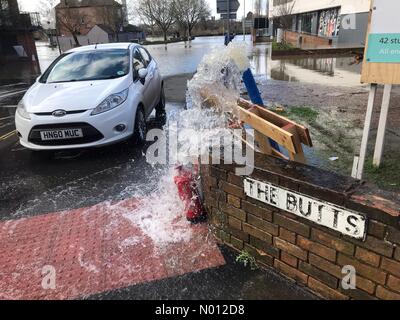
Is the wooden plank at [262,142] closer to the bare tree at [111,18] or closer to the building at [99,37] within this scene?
the building at [99,37]

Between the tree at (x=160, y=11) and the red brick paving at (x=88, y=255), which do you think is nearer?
the red brick paving at (x=88, y=255)

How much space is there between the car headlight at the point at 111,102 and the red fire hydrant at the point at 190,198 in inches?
82.9

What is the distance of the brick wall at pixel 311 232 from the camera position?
6.54 ft

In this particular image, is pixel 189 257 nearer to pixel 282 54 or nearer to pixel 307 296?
pixel 307 296

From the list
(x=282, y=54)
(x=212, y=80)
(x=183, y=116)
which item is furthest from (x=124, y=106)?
(x=282, y=54)

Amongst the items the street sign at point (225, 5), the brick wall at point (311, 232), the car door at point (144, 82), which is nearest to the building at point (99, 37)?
the street sign at point (225, 5)

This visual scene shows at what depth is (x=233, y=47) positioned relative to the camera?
338cm

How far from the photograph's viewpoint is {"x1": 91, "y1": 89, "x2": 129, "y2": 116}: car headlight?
A: 5.01 metres

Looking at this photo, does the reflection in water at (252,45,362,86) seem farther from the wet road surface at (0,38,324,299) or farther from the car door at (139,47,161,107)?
the wet road surface at (0,38,324,299)

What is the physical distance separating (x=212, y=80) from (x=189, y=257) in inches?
65.0

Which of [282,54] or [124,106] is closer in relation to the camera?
[124,106]

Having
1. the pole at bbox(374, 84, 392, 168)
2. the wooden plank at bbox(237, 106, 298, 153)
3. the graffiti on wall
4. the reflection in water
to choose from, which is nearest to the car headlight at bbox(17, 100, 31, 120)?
the wooden plank at bbox(237, 106, 298, 153)

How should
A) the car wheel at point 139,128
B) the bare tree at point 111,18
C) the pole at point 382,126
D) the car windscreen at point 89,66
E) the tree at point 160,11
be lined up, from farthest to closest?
the tree at point 160,11, the bare tree at point 111,18, the car windscreen at point 89,66, the car wheel at point 139,128, the pole at point 382,126

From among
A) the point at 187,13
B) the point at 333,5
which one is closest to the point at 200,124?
the point at 333,5
